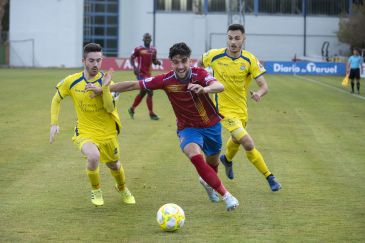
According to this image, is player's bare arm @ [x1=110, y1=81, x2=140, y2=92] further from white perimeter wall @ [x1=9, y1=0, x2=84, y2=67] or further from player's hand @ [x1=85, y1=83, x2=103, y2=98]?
white perimeter wall @ [x1=9, y1=0, x2=84, y2=67]

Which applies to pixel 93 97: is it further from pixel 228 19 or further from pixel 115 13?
pixel 115 13

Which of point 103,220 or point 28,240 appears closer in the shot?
point 28,240

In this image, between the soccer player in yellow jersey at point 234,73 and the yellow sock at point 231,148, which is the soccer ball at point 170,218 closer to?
the soccer player in yellow jersey at point 234,73

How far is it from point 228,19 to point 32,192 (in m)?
51.0

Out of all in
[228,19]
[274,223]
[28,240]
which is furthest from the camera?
[228,19]

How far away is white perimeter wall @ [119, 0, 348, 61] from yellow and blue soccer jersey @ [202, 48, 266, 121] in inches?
2058

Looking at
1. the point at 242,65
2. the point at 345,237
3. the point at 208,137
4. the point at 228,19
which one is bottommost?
the point at 345,237

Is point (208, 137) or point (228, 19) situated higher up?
point (228, 19)

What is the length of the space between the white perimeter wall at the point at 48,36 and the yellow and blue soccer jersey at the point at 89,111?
5155 centimetres

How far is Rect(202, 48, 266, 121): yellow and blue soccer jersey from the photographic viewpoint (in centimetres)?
1080

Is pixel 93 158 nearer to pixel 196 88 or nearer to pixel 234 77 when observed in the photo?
pixel 196 88

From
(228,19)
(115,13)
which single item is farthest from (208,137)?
(115,13)

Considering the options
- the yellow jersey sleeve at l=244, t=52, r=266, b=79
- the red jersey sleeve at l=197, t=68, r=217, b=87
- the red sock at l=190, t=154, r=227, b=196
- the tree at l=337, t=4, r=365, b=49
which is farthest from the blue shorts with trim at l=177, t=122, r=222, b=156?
the tree at l=337, t=4, r=365, b=49

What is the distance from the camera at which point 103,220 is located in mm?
8719
